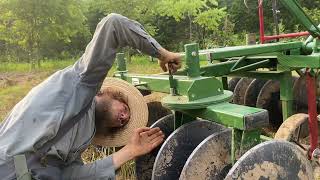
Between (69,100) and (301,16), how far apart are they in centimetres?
236

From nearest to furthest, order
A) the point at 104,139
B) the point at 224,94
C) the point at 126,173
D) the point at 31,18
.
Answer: the point at 224,94
the point at 104,139
the point at 126,173
the point at 31,18

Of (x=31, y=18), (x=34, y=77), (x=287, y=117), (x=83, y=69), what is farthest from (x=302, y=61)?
(x=31, y=18)

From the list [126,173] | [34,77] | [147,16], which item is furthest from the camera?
[147,16]

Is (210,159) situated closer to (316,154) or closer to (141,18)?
(316,154)

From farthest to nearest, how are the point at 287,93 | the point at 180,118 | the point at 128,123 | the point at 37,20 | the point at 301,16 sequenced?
the point at 37,20
the point at 287,93
the point at 301,16
the point at 180,118
the point at 128,123

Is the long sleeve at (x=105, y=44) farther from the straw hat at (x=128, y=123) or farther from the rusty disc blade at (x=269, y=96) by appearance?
the rusty disc blade at (x=269, y=96)

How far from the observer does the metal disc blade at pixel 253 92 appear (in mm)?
6043

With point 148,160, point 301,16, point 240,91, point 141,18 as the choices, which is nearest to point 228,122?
point 148,160

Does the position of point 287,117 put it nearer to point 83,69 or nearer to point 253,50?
point 253,50

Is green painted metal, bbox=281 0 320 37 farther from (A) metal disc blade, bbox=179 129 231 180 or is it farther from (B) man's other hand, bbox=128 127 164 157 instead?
(B) man's other hand, bbox=128 127 164 157

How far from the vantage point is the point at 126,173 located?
496 centimetres

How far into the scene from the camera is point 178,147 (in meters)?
3.43

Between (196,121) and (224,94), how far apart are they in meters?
0.44

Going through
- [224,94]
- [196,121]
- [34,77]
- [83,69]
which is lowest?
[34,77]
